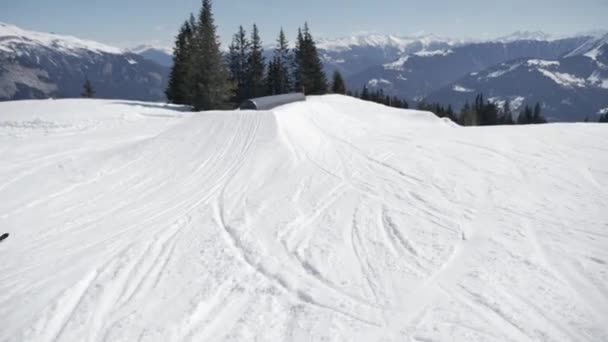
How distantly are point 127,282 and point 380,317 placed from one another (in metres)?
4.34

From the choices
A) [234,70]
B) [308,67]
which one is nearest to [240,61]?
[234,70]

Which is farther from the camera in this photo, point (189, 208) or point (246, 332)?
point (189, 208)

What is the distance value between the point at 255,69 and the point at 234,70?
522 cm

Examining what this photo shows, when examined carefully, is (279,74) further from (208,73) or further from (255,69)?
(208,73)

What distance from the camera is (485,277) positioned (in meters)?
5.82

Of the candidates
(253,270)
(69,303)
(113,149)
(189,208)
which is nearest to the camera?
(69,303)

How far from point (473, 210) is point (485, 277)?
3.15 metres

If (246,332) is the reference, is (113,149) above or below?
above

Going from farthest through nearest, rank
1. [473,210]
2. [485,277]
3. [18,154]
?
[18,154]
[473,210]
[485,277]

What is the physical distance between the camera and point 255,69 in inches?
2013

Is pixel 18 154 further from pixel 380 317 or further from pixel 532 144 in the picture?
pixel 532 144

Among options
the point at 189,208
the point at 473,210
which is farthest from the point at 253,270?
the point at 473,210

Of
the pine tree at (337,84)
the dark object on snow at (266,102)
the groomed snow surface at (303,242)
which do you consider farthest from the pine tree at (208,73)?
the pine tree at (337,84)

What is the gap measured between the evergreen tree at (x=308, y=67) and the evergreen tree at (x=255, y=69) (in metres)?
5.65
